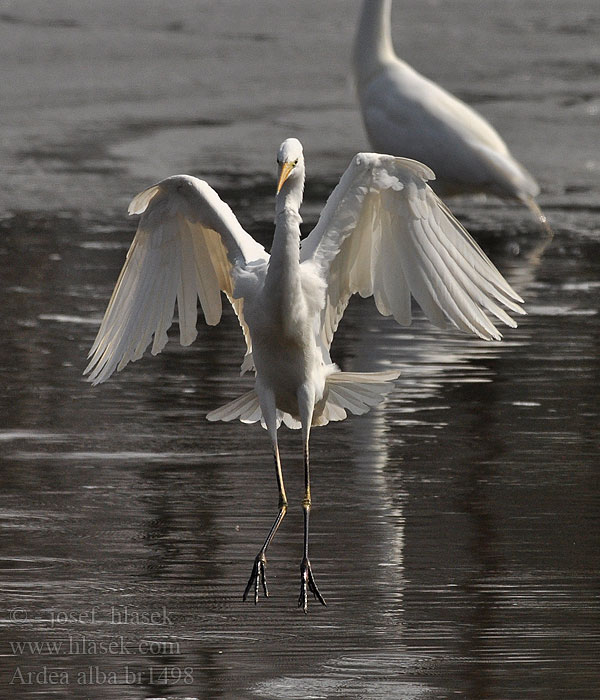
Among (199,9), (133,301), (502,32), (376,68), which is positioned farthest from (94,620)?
(199,9)

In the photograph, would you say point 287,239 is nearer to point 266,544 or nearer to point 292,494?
point 266,544

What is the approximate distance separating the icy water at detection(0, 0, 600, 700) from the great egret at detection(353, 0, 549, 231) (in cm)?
45

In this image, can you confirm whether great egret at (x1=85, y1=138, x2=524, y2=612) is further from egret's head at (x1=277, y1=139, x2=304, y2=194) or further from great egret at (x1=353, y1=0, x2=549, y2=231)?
great egret at (x1=353, y1=0, x2=549, y2=231)

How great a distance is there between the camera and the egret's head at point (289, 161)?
21.2 ft

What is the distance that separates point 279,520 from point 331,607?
28.7 inches

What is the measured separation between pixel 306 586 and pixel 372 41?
967 centimetres

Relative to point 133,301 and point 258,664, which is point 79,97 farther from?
point 258,664

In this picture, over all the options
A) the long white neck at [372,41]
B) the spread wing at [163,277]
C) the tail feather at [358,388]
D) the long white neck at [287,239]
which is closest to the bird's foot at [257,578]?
the long white neck at [287,239]

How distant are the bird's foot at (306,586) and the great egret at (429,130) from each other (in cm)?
820

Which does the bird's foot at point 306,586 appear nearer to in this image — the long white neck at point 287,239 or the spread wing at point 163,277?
the long white neck at point 287,239

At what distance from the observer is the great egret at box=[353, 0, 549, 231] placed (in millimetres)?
14312

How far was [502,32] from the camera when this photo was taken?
24.2 m

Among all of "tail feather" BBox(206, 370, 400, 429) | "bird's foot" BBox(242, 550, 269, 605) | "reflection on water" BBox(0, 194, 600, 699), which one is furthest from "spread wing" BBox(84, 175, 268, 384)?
"bird's foot" BBox(242, 550, 269, 605)

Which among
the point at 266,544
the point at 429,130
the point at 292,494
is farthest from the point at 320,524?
the point at 429,130
